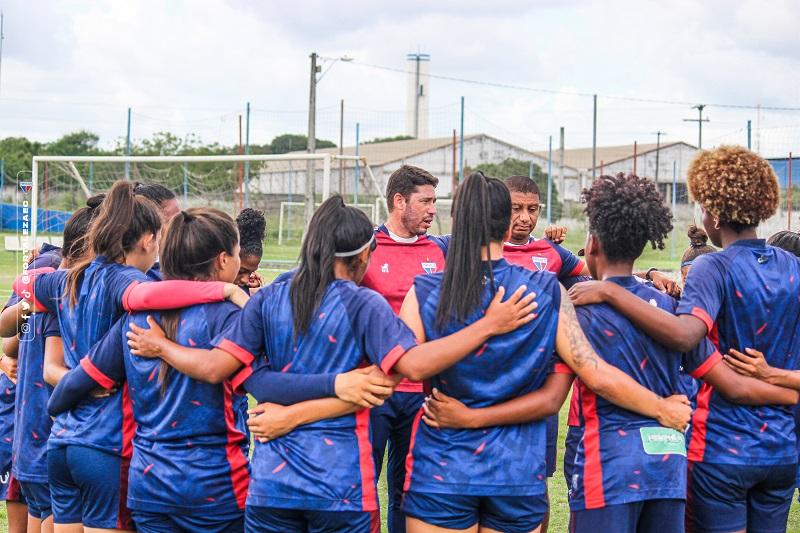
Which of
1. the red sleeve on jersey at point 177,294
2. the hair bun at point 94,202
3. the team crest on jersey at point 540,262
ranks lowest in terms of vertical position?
the red sleeve on jersey at point 177,294

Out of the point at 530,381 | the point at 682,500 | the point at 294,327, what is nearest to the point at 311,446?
the point at 294,327

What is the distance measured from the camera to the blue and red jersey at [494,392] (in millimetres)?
3281

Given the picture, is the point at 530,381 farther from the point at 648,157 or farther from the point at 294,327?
the point at 648,157

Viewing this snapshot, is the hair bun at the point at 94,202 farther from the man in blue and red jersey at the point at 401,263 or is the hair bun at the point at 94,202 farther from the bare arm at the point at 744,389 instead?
the bare arm at the point at 744,389

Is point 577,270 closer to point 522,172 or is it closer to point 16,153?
point 522,172

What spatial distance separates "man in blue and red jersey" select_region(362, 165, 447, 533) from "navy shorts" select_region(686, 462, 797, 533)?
153 cm

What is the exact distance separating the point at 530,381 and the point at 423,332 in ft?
1.43

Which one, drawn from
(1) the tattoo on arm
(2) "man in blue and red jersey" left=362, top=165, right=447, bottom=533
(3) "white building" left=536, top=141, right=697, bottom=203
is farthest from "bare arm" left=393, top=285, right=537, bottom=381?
(3) "white building" left=536, top=141, right=697, bottom=203

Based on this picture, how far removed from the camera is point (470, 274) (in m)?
3.31

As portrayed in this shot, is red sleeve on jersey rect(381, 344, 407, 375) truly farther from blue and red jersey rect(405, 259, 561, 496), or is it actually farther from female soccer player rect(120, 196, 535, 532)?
blue and red jersey rect(405, 259, 561, 496)

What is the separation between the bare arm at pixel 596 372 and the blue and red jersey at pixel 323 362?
58 cm

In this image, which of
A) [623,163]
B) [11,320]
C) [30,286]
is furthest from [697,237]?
[623,163]

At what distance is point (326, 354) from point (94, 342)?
1.20 meters

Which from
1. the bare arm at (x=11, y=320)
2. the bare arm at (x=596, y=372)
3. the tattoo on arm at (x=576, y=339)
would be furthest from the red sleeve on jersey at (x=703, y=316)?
the bare arm at (x=11, y=320)
